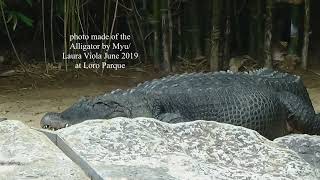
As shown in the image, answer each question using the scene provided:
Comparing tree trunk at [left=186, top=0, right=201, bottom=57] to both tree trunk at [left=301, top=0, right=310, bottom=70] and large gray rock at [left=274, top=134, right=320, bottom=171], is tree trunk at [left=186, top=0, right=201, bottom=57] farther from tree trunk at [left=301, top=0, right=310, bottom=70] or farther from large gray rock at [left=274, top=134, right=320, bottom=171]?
large gray rock at [left=274, top=134, right=320, bottom=171]

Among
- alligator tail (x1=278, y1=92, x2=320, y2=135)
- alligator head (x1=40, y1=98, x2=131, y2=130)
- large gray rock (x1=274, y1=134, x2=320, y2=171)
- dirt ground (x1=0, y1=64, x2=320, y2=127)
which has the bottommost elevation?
dirt ground (x1=0, y1=64, x2=320, y2=127)

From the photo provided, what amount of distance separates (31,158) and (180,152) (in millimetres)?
468

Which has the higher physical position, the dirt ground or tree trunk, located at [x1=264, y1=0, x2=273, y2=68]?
tree trunk, located at [x1=264, y1=0, x2=273, y2=68]

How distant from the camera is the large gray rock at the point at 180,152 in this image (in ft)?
6.88

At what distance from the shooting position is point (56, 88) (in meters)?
5.81

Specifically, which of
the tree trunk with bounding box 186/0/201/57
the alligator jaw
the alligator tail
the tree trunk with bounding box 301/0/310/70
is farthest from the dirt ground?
the alligator tail

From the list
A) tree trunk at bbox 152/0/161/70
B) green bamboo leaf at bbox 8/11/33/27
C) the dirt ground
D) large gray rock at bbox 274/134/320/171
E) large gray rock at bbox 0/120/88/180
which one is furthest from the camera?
tree trunk at bbox 152/0/161/70

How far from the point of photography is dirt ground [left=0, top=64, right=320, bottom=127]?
16.2 ft

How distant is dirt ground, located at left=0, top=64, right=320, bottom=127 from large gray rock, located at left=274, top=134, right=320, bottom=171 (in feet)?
7.04

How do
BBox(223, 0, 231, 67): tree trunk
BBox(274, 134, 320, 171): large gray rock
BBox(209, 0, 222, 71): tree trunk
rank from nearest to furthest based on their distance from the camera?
BBox(274, 134, 320, 171): large gray rock, BBox(209, 0, 222, 71): tree trunk, BBox(223, 0, 231, 67): tree trunk

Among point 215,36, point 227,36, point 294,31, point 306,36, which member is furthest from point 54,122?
point 294,31

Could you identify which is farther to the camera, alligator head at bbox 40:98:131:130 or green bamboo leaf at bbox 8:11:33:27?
green bamboo leaf at bbox 8:11:33:27

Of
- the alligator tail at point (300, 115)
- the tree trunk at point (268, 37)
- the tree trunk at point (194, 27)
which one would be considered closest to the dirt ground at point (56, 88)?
the tree trunk at point (268, 37)

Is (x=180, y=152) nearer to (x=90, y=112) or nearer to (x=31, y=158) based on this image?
(x=31, y=158)
